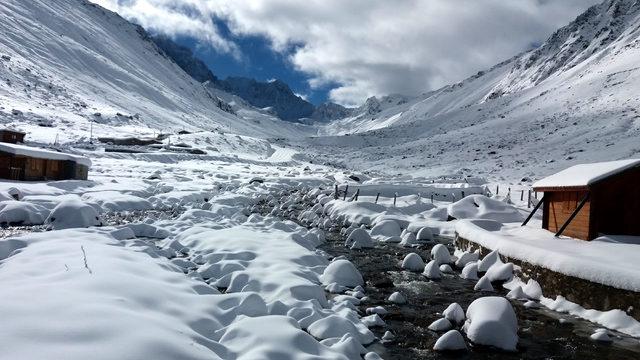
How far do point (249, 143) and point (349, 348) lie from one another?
112 m

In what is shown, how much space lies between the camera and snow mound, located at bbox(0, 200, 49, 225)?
20344 mm

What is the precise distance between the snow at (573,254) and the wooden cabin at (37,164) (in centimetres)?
3354

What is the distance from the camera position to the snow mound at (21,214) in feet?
66.7

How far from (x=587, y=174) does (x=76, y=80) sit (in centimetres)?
14091

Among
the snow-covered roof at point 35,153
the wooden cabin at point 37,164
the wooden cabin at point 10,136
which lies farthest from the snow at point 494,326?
the wooden cabin at point 10,136

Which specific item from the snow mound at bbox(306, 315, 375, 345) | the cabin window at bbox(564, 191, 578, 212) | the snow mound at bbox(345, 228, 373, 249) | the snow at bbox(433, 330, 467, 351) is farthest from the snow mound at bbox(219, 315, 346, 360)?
the cabin window at bbox(564, 191, 578, 212)

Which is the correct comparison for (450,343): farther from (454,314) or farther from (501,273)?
(501,273)

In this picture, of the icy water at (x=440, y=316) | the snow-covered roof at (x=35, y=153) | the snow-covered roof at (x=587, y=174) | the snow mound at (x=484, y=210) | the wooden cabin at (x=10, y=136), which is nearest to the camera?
the icy water at (x=440, y=316)

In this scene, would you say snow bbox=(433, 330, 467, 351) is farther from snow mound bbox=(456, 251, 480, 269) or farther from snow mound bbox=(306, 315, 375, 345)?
snow mound bbox=(456, 251, 480, 269)

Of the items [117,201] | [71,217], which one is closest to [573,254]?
[71,217]

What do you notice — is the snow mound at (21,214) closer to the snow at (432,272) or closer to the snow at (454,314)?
the snow at (432,272)

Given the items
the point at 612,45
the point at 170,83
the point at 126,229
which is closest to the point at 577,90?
the point at 612,45

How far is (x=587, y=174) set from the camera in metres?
16.4

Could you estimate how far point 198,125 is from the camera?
14888 cm
